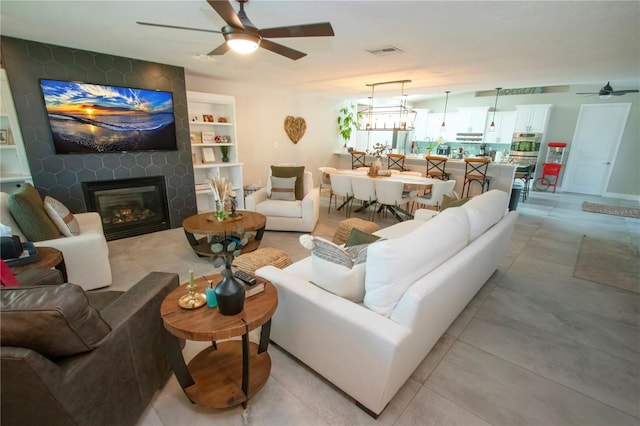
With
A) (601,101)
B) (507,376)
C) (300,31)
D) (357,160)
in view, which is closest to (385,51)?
(300,31)

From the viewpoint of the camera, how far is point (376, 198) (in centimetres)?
445

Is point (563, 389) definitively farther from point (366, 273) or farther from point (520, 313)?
point (366, 273)

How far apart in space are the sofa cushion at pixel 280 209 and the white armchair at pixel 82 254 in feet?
6.39

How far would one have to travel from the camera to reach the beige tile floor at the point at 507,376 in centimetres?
148

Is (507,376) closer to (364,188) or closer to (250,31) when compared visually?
(250,31)

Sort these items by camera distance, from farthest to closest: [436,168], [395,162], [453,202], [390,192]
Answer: [395,162] → [436,168] → [390,192] → [453,202]

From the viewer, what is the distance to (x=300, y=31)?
1.94 m

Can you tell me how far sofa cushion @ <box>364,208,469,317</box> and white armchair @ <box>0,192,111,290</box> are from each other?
2522 millimetres

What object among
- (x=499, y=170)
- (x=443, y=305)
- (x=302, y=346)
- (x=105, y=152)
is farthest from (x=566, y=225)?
(x=105, y=152)

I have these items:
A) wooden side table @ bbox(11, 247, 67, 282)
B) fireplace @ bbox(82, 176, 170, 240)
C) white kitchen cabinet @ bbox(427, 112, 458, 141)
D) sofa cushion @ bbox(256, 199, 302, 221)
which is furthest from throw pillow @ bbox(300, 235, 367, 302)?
white kitchen cabinet @ bbox(427, 112, 458, 141)

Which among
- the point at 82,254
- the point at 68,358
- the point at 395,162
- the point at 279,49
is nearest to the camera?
the point at 68,358

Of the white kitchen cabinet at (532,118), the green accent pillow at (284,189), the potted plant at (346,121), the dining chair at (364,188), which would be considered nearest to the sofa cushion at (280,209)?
the green accent pillow at (284,189)

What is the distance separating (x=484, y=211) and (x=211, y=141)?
4226mm

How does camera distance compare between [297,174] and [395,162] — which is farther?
[395,162]
